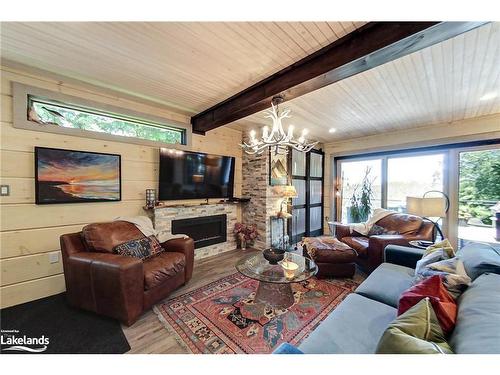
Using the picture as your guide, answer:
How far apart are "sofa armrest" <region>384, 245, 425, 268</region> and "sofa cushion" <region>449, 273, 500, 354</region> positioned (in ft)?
3.41

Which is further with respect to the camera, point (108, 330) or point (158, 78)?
point (158, 78)

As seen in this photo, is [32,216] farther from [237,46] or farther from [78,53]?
[237,46]

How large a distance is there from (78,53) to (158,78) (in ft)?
2.29

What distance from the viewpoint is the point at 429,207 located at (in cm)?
253

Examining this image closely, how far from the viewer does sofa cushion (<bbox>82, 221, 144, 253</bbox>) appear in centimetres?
209

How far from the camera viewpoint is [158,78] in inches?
88.3

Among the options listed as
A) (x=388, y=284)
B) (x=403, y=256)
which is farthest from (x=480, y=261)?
(x=403, y=256)

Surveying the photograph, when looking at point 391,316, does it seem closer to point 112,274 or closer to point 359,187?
point 112,274

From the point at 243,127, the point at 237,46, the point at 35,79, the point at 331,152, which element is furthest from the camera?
the point at 331,152

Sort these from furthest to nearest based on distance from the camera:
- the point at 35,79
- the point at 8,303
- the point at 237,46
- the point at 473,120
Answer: the point at 473,120
the point at 35,79
the point at 8,303
the point at 237,46

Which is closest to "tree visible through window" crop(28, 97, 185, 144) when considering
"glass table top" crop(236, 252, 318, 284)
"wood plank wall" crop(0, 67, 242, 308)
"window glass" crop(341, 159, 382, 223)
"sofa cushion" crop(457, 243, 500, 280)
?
"wood plank wall" crop(0, 67, 242, 308)
